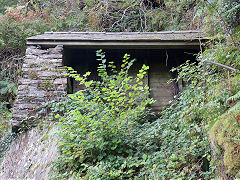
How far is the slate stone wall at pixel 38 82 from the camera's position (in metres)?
5.36

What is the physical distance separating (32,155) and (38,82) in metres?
1.85

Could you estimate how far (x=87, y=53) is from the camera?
668 centimetres

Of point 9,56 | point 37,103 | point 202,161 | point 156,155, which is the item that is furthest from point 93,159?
point 9,56

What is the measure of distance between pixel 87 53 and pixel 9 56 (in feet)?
16.0

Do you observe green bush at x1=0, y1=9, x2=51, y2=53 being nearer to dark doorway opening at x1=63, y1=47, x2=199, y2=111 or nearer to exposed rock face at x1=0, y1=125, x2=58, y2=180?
dark doorway opening at x1=63, y1=47, x2=199, y2=111

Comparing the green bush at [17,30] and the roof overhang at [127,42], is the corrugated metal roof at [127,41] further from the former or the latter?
the green bush at [17,30]

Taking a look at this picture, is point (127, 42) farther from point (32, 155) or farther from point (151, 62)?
point (32, 155)

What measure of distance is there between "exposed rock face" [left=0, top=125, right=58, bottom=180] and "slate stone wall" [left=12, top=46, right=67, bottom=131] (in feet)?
1.55

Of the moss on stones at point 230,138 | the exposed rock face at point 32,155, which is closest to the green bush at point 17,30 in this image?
the exposed rock face at point 32,155

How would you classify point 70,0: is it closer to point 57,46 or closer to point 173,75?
point 57,46

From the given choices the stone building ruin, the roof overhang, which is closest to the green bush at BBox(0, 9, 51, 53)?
the stone building ruin

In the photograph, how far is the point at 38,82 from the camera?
221 inches

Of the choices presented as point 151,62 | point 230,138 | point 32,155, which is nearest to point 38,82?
point 32,155

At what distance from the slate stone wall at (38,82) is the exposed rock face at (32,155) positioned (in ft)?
1.55
